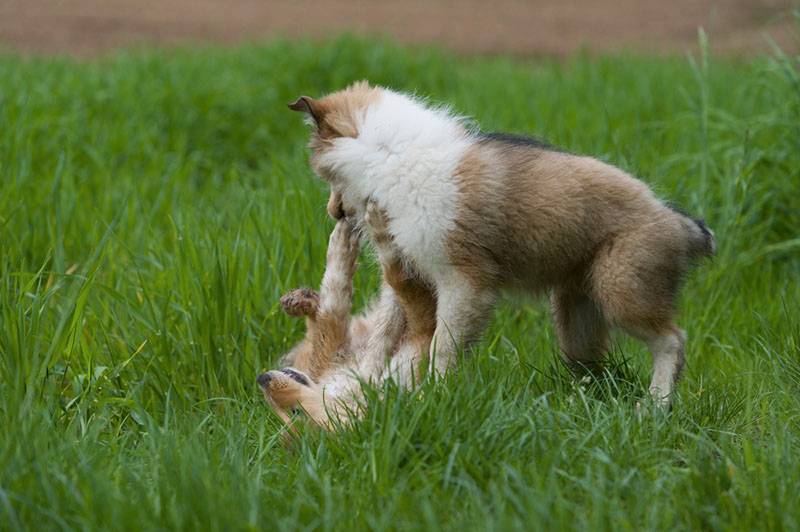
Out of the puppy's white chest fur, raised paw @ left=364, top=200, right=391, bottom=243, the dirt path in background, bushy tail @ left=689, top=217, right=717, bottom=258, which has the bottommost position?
the dirt path in background

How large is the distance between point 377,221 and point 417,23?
9.11 metres

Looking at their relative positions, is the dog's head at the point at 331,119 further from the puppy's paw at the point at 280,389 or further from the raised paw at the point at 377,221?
the puppy's paw at the point at 280,389

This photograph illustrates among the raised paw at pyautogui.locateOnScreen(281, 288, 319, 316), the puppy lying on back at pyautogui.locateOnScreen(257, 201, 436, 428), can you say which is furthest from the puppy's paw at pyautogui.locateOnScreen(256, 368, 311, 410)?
the raised paw at pyautogui.locateOnScreen(281, 288, 319, 316)

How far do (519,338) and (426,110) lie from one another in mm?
1137

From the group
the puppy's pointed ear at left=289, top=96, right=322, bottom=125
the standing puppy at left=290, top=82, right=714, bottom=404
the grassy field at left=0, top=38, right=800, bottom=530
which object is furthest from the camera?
the puppy's pointed ear at left=289, top=96, right=322, bottom=125

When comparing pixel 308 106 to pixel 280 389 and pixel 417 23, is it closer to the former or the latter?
pixel 280 389

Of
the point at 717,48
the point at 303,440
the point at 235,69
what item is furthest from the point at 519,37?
the point at 303,440

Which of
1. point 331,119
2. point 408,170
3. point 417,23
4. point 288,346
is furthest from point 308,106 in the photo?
point 417,23

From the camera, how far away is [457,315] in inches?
172

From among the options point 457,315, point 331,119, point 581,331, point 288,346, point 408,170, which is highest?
point 331,119

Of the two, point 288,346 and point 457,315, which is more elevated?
point 457,315

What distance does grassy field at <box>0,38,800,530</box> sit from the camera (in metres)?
3.37

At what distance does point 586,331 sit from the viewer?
4.63m

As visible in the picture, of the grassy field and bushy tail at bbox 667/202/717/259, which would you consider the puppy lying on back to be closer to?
the grassy field
